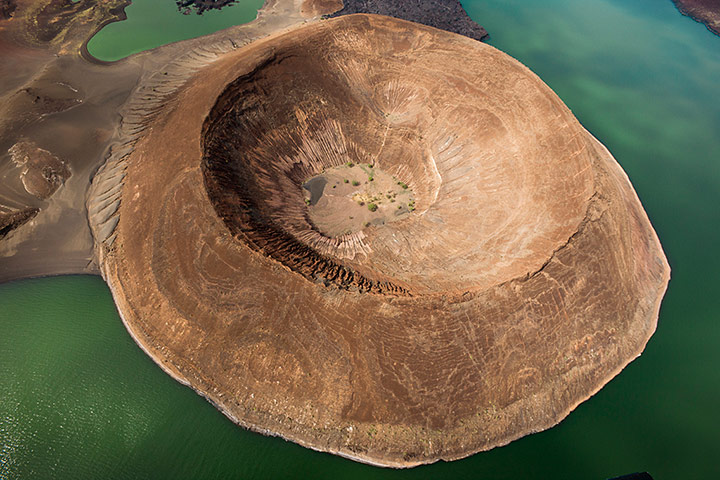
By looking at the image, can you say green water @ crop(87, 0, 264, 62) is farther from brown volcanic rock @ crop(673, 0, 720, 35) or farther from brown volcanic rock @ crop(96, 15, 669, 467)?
brown volcanic rock @ crop(673, 0, 720, 35)

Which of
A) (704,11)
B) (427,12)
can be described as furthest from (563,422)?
(704,11)

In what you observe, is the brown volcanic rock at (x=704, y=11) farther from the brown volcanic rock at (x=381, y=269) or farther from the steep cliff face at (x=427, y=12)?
the brown volcanic rock at (x=381, y=269)

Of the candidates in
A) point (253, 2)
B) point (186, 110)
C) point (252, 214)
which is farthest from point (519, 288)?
point (253, 2)

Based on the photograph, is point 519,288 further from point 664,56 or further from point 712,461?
point 664,56

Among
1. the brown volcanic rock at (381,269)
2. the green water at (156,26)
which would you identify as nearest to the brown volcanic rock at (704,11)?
the brown volcanic rock at (381,269)

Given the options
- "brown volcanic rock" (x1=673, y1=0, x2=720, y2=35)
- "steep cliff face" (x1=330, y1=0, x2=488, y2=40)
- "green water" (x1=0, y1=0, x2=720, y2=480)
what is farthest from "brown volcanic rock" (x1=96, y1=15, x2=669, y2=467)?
"brown volcanic rock" (x1=673, y1=0, x2=720, y2=35)

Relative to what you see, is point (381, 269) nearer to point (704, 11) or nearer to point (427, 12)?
point (427, 12)
